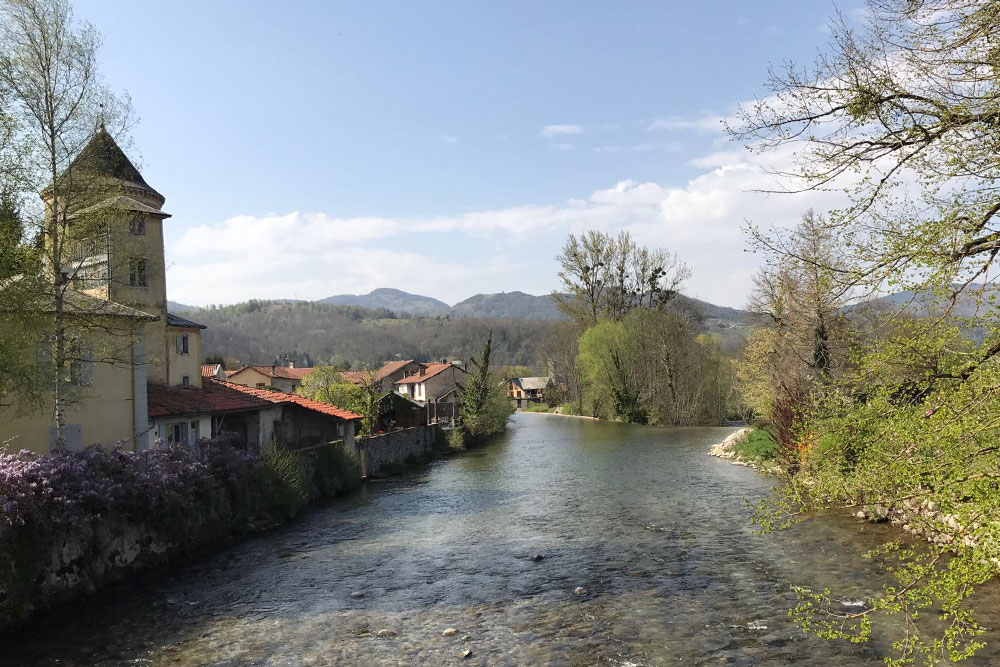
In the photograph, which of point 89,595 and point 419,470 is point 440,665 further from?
point 419,470

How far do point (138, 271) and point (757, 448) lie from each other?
2625cm

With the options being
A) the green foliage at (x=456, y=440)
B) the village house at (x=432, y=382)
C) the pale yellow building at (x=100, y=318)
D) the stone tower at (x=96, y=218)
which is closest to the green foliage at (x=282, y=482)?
the pale yellow building at (x=100, y=318)

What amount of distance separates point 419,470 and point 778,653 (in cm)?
2474

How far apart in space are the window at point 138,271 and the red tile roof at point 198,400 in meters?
3.63

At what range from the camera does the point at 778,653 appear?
976 cm

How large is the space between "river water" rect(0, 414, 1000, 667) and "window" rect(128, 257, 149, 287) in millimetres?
8055

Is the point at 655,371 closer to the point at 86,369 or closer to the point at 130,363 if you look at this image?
the point at 130,363

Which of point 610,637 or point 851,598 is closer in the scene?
point 610,637

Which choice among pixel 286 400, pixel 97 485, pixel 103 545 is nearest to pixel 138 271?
pixel 97 485

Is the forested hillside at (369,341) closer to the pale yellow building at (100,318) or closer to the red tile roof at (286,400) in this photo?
the red tile roof at (286,400)

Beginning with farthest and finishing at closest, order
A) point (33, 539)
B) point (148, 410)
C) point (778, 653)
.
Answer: point (148, 410) → point (33, 539) → point (778, 653)

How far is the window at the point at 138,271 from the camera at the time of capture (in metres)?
18.4

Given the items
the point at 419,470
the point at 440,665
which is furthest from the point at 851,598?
the point at 419,470

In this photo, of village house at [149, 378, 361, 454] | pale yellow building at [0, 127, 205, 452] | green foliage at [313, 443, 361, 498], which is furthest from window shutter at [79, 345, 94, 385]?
green foliage at [313, 443, 361, 498]
